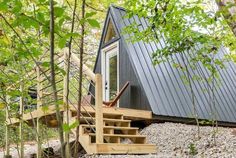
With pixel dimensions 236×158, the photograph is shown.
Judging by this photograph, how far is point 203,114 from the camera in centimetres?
834

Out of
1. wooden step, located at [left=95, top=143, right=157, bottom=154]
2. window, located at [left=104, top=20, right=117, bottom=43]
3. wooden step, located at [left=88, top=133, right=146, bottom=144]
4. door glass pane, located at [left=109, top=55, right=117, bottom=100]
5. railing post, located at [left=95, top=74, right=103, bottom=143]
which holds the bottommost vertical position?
wooden step, located at [left=95, top=143, right=157, bottom=154]

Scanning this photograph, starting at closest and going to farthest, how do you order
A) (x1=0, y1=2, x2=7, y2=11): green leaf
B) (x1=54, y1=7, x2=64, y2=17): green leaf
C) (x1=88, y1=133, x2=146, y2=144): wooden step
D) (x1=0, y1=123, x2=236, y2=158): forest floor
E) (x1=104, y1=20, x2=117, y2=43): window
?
1. (x1=54, y1=7, x2=64, y2=17): green leaf
2. (x1=0, y1=2, x2=7, y2=11): green leaf
3. (x1=0, y1=123, x2=236, y2=158): forest floor
4. (x1=88, y1=133, x2=146, y2=144): wooden step
5. (x1=104, y1=20, x2=117, y2=43): window

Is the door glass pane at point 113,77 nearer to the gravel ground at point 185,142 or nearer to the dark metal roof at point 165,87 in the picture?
the dark metal roof at point 165,87

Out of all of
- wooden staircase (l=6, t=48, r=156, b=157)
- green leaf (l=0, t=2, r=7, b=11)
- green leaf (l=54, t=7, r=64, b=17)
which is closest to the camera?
green leaf (l=54, t=7, r=64, b=17)

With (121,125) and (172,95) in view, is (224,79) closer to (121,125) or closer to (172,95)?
(172,95)

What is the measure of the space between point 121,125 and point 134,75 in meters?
1.72

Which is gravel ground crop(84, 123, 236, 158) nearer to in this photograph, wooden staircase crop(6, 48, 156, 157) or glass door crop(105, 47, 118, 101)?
wooden staircase crop(6, 48, 156, 157)

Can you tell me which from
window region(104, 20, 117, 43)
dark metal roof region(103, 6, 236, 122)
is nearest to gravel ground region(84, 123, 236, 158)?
dark metal roof region(103, 6, 236, 122)

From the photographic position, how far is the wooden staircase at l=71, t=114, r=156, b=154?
17.0 ft

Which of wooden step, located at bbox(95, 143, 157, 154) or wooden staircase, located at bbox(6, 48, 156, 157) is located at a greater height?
wooden staircase, located at bbox(6, 48, 156, 157)

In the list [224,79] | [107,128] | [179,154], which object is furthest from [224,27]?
[224,79]

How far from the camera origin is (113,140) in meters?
5.81

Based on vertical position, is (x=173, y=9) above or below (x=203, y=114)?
above

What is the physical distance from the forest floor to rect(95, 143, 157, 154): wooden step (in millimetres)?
132
